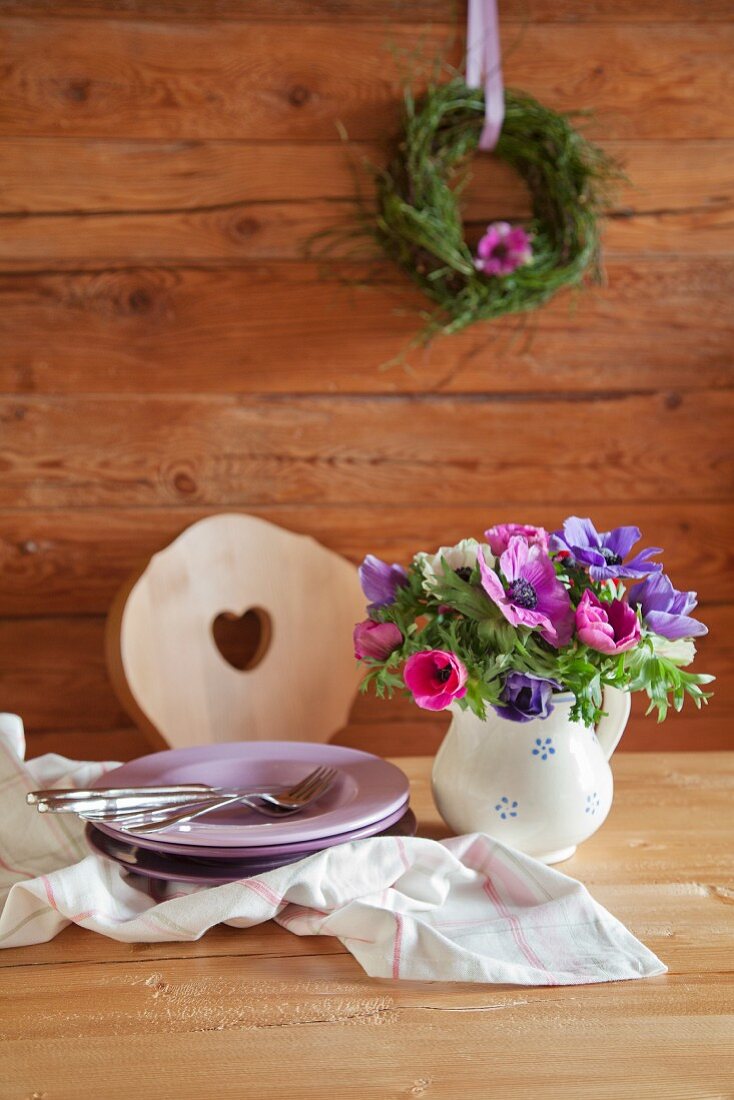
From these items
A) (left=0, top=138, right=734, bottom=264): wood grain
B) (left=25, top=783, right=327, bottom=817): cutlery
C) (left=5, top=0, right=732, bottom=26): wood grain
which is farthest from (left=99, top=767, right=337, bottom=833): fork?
(left=5, top=0, right=732, bottom=26): wood grain

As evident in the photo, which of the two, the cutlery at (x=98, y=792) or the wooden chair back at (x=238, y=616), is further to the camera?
the wooden chair back at (x=238, y=616)

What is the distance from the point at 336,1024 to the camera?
0.63 m

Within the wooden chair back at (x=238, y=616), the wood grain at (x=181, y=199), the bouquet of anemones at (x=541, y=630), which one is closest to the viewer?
the bouquet of anemones at (x=541, y=630)

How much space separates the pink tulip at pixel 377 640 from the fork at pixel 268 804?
0.13m

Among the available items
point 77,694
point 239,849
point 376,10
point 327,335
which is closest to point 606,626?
point 239,849

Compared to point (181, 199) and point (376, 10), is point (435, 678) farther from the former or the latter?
point (376, 10)

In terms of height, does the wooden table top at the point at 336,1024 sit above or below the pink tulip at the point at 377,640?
below

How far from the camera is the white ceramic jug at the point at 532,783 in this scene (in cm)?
87

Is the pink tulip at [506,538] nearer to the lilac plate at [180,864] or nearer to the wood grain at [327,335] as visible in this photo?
the lilac plate at [180,864]

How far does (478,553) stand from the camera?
0.84 m

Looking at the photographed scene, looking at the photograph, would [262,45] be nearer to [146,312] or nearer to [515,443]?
[146,312]

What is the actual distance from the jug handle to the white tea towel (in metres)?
0.17

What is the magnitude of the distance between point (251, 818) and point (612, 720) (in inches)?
13.4

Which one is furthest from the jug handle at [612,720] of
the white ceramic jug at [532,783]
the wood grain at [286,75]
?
the wood grain at [286,75]
